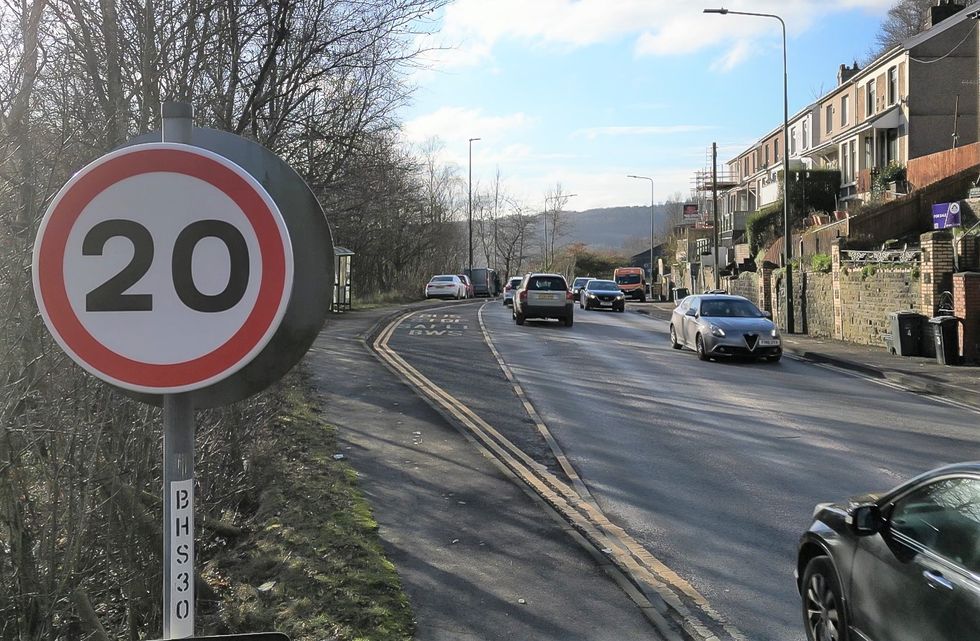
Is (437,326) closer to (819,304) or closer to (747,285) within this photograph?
(819,304)

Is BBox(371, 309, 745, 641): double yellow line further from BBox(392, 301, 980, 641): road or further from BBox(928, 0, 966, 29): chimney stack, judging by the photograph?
BBox(928, 0, 966, 29): chimney stack

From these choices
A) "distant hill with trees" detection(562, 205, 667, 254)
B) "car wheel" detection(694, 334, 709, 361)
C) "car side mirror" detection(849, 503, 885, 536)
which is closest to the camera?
"car side mirror" detection(849, 503, 885, 536)

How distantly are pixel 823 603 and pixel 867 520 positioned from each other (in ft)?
2.58

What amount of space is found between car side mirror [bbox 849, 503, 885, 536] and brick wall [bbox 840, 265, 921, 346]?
716 inches

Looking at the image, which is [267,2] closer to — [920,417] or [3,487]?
[3,487]

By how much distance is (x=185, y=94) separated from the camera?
8.57 m

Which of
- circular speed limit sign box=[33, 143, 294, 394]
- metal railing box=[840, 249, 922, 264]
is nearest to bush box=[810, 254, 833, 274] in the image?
metal railing box=[840, 249, 922, 264]

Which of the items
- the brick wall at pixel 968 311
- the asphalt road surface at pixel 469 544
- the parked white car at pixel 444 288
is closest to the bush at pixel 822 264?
the brick wall at pixel 968 311

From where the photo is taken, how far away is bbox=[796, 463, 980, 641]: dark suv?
3887mm

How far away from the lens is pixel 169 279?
2232 millimetres

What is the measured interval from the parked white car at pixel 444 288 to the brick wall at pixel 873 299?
110 ft

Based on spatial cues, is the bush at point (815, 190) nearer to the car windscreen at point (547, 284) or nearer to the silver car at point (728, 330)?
the car windscreen at point (547, 284)

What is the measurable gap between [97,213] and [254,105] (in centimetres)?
959

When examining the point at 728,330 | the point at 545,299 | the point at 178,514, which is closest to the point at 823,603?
the point at 178,514
